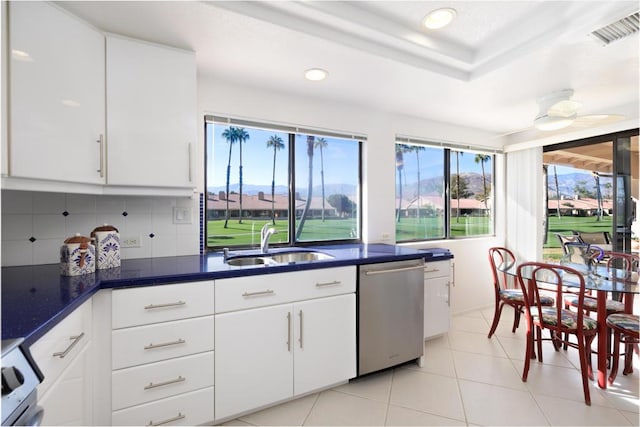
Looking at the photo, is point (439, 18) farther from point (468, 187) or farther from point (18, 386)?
point (468, 187)

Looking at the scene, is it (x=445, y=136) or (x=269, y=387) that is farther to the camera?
(x=445, y=136)

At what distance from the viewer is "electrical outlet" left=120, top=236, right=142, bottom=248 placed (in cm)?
204

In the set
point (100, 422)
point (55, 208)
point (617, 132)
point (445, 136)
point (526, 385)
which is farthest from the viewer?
point (445, 136)

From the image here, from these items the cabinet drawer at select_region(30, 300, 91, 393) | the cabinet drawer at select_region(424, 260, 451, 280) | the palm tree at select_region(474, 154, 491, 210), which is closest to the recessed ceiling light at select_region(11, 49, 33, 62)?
Answer: the cabinet drawer at select_region(30, 300, 91, 393)

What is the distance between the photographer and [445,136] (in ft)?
11.6

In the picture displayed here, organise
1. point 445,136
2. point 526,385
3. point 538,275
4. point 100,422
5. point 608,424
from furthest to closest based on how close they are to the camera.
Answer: point 445,136 → point 538,275 → point 526,385 → point 608,424 → point 100,422

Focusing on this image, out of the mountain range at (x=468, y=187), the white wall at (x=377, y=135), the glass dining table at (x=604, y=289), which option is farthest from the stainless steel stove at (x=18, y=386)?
the glass dining table at (x=604, y=289)

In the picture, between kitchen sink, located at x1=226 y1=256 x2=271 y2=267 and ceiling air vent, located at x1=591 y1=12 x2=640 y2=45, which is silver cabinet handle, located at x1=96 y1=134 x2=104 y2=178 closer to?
kitchen sink, located at x1=226 y1=256 x2=271 y2=267

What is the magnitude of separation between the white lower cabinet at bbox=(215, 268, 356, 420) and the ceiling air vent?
6.62ft

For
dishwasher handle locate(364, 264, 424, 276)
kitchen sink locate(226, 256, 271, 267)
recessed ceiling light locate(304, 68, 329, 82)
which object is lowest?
dishwasher handle locate(364, 264, 424, 276)

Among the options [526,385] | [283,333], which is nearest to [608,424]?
[526,385]

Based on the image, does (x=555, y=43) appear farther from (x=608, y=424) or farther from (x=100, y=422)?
(x=100, y=422)

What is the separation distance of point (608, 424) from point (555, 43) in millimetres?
2283

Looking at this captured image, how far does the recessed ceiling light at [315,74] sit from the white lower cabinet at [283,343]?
1448 mm
